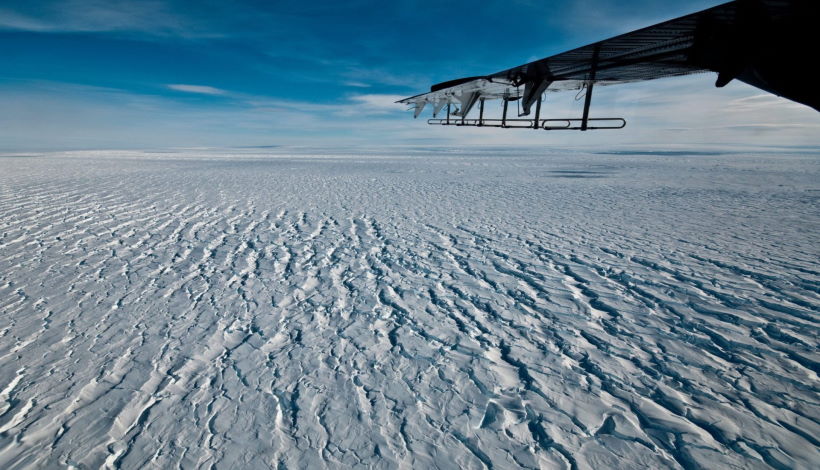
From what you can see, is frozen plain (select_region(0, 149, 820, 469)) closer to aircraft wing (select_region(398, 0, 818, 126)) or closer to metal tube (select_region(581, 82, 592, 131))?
metal tube (select_region(581, 82, 592, 131))

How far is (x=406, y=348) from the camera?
3.85m

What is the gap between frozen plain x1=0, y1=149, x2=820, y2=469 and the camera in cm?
262

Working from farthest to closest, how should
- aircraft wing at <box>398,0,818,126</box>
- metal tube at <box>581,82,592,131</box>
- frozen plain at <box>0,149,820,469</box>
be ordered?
metal tube at <box>581,82,592,131</box> → aircraft wing at <box>398,0,818,126</box> → frozen plain at <box>0,149,820,469</box>

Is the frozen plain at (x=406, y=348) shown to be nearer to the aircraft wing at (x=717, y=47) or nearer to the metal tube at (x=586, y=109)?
the metal tube at (x=586, y=109)

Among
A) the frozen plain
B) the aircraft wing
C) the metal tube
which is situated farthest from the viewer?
the metal tube

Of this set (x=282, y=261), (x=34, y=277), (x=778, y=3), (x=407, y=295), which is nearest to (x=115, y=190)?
(x=34, y=277)

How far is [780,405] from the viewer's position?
9.78 feet

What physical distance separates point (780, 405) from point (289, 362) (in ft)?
15.0

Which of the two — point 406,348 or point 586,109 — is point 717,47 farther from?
point 406,348

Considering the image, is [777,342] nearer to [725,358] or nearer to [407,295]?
[725,358]

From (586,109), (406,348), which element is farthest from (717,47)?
(406,348)

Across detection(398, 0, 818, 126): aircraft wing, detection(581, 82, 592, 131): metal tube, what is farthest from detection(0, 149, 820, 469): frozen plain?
detection(398, 0, 818, 126): aircraft wing

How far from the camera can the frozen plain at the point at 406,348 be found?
2.62 meters

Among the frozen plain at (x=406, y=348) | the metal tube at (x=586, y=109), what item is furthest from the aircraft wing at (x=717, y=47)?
the frozen plain at (x=406, y=348)
